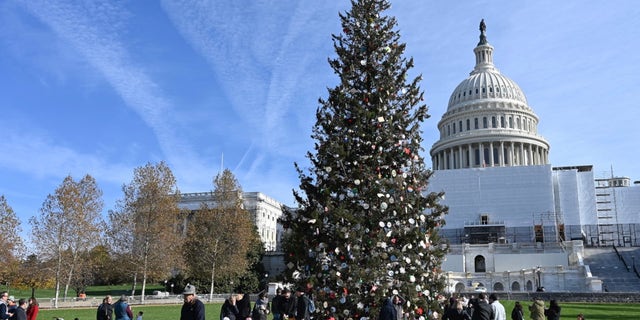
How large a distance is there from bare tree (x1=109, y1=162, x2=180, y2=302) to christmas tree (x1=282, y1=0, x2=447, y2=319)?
1480 inches

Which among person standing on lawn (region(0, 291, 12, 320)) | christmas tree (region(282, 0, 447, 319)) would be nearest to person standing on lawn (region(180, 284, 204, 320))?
christmas tree (region(282, 0, 447, 319))

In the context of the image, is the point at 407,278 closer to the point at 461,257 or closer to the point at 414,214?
the point at 414,214

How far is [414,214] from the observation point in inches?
493

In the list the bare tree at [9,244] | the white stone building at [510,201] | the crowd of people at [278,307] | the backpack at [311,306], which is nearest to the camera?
the backpack at [311,306]

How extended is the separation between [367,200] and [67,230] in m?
39.0

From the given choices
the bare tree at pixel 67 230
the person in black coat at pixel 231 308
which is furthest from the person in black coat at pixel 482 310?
→ the bare tree at pixel 67 230

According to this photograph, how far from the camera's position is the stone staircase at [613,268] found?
51816mm

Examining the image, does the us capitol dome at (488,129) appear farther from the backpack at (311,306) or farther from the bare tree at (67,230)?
the backpack at (311,306)

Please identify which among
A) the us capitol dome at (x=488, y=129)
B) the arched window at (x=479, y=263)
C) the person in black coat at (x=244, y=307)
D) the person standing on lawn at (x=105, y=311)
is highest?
the us capitol dome at (x=488, y=129)

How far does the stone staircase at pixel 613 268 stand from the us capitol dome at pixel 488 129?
3237 centimetres

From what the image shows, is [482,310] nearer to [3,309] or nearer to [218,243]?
[3,309]

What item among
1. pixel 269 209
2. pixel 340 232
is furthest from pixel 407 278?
pixel 269 209

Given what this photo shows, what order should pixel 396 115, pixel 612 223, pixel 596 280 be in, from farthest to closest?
pixel 612 223, pixel 596 280, pixel 396 115

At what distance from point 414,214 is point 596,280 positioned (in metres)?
46.4
